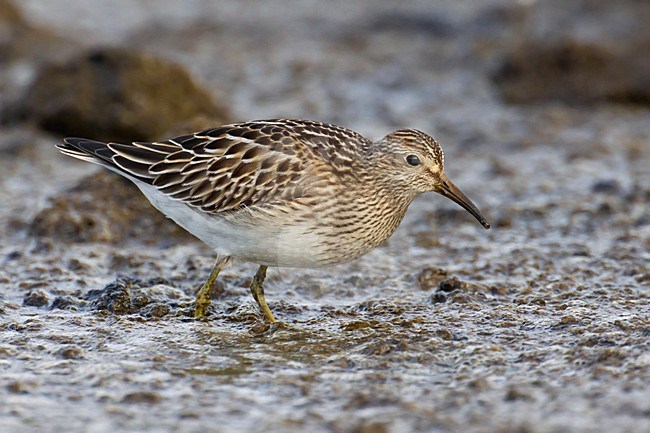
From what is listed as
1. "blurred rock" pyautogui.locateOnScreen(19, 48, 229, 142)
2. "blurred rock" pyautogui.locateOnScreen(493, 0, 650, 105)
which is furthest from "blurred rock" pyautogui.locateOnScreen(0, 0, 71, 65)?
"blurred rock" pyautogui.locateOnScreen(493, 0, 650, 105)

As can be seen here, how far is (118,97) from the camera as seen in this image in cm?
1235

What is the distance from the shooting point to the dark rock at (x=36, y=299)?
26.2ft

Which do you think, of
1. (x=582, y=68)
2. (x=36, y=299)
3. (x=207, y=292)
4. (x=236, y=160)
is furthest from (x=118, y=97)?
(x=582, y=68)

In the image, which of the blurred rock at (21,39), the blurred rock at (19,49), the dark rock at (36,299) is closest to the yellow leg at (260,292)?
the dark rock at (36,299)

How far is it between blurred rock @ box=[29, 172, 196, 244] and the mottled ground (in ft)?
0.30

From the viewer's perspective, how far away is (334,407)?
5887 mm

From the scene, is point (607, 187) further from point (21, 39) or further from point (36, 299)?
point (21, 39)

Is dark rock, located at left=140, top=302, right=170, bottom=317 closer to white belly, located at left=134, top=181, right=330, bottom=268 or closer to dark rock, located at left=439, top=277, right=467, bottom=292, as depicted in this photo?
white belly, located at left=134, top=181, right=330, bottom=268

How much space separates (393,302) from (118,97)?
5.63 m

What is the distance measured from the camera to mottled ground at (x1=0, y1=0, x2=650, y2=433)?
589cm

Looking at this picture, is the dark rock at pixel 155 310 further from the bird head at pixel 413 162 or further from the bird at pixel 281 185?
the bird head at pixel 413 162

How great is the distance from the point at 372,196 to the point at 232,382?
83.8 inches

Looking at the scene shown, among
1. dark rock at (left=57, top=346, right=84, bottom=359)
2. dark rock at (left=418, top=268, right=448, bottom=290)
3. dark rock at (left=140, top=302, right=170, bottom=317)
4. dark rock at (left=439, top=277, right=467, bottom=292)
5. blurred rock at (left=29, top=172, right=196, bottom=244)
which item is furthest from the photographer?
blurred rock at (left=29, top=172, right=196, bottom=244)

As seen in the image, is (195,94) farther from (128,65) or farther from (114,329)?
(114,329)
